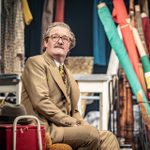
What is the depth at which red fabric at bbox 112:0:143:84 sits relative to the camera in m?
4.91

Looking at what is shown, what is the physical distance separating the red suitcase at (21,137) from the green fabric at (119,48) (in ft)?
7.66

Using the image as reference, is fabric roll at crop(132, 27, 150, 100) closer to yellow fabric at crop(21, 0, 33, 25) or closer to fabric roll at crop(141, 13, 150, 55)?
fabric roll at crop(141, 13, 150, 55)

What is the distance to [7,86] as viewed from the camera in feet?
12.4

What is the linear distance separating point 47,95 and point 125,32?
237 cm

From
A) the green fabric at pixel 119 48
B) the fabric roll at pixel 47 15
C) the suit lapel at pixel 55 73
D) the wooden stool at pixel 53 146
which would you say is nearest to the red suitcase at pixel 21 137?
the wooden stool at pixel 53 146

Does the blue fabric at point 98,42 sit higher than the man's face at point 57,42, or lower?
higher

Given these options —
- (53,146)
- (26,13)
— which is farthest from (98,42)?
(53,146)

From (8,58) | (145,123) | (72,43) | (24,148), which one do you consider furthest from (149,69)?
(24,148)

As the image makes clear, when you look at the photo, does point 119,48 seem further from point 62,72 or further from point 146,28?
point 62,72

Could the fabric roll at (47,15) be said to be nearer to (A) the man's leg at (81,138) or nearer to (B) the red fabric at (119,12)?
(B) the red fabric at (119,12)

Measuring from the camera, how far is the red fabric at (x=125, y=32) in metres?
4.91

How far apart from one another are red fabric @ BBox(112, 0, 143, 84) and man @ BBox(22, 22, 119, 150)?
1.91 metres

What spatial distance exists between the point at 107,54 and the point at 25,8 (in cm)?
110

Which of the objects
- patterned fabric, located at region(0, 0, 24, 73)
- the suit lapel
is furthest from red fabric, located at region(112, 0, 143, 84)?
the suit lapel
